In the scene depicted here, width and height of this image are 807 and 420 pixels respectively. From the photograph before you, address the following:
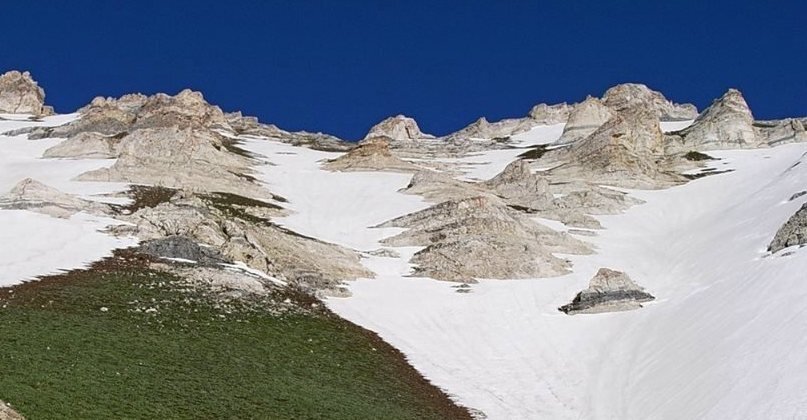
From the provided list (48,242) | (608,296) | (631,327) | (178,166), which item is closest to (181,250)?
(48,242)

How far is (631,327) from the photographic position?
50.0m

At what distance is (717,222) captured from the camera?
275 feet

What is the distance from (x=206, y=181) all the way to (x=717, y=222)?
5911 centimetres

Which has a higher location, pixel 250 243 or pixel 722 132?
pixel 722 132

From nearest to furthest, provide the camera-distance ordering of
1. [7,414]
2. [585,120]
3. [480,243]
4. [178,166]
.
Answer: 1. [7,414]
2. [480,243]
3. [178,166]
4. [585,120]

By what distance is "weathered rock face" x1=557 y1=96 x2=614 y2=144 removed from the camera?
18204 centimetres

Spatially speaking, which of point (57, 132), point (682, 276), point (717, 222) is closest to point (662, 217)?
point (717, 222)

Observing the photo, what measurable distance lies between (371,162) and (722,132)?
2868 inches

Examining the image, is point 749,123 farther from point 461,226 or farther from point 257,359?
point 257,359

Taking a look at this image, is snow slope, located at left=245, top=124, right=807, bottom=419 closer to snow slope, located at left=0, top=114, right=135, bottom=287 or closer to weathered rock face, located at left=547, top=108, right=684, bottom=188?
snow slope, located at left=0, top=114, right=135, bottom=287

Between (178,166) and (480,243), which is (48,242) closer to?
(480,243)

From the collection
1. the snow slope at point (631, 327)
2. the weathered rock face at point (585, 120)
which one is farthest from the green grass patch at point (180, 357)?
the weathered rock face at point (585, 120)

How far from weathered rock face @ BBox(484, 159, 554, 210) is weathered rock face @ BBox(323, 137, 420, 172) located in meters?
23.0

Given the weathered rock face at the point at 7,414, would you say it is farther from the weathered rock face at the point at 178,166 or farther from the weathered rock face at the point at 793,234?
the weathered rock face at the point at 178,166
